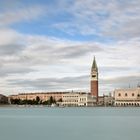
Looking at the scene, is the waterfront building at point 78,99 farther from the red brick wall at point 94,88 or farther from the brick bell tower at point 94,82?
the brick bell tower at point 94,82

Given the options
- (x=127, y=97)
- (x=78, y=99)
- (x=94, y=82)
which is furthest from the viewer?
(x=78, y=99)

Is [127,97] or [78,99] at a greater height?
[127,97]

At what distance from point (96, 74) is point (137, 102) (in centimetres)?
1837

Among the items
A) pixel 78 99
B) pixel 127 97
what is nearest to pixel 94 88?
pixel 78 99

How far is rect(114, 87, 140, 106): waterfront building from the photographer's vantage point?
574 feet

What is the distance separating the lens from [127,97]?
6934 inches

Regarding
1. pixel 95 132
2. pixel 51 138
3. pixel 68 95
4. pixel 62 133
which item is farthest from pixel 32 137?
pixel 68 95

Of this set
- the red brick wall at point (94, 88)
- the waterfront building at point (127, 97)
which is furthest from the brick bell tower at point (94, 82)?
the waterfront building at point (127, 97)

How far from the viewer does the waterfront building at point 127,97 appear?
175 m

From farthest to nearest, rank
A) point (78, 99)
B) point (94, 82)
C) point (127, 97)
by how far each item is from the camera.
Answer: point (78, 99)
point (94, 82)
point (127, 97)

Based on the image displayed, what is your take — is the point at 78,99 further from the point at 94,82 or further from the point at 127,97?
the point at 127,97

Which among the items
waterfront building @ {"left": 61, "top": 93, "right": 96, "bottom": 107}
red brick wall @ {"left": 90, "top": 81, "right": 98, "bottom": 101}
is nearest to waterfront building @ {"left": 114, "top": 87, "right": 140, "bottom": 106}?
red brick wall @ {"left": 90, "top": 81, "right": 98, "bottom": 101}

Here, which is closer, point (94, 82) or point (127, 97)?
point (127, 97)

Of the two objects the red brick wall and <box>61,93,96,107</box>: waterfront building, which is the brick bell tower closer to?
the red brick wall
